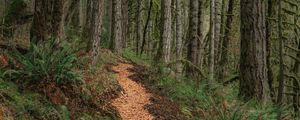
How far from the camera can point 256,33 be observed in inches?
367

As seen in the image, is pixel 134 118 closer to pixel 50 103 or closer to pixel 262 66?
pixel 50 103

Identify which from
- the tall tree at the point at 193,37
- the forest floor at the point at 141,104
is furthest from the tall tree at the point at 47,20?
the tall tree at the point at 193,37

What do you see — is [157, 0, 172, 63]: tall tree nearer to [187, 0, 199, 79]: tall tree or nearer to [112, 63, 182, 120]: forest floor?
[187, 0, 199, 79]: tall tree

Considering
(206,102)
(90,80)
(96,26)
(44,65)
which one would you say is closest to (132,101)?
(90,80)

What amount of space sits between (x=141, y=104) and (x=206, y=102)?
156cm

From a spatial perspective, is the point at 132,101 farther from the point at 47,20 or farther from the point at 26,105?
the point at 26,105

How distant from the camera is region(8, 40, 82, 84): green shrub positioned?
26.2ft

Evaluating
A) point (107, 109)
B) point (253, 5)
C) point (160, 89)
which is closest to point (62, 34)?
point (107, 109)

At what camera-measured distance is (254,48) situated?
937 cm

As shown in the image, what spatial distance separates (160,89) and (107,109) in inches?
122

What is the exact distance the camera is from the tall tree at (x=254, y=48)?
9.30 meters

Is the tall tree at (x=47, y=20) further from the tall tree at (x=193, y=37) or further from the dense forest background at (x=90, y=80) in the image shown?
the tall tree at (x=193, y=37)

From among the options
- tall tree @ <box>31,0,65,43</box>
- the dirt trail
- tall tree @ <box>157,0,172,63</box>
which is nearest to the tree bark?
the dirt trail

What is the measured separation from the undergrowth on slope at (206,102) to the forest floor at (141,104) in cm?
35
